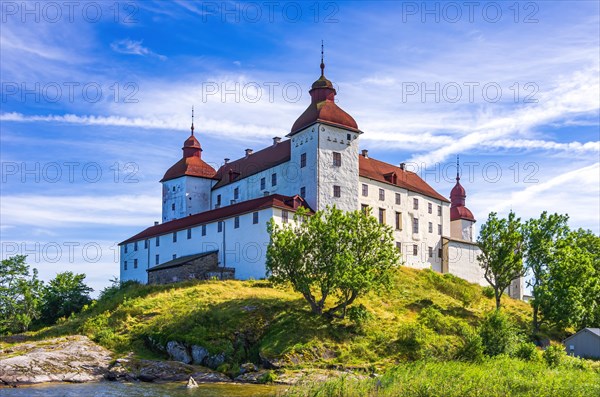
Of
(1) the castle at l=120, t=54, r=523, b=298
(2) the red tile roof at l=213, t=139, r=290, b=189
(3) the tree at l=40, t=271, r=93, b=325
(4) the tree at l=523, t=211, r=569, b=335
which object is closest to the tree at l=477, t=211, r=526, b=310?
(4) the tree at l=523, t=211, r=569, b=335

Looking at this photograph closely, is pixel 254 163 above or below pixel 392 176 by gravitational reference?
above

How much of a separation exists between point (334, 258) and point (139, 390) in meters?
15.5

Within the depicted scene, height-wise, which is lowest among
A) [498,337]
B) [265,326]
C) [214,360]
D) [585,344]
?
[214,360]

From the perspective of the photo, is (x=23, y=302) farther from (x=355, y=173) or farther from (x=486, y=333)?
(x=486, y=333)

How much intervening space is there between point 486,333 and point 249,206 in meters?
24.9

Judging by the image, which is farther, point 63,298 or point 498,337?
point 63,298

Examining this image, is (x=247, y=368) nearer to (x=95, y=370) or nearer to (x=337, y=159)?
(x=95, y=370)

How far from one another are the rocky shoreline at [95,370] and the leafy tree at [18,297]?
65.6 feet

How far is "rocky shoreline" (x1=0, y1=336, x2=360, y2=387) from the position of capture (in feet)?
117

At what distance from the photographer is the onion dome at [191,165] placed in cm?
7250

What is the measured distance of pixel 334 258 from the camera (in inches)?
1679

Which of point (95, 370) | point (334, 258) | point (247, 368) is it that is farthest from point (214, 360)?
point (334, 258)

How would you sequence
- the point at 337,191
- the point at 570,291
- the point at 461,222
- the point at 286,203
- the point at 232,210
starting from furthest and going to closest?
the point at 461,222 < the point at 337,191 < the point at 232,210 < the point at 286,203 < the point at 570,291

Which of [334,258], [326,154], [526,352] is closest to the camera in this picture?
[526,352]
